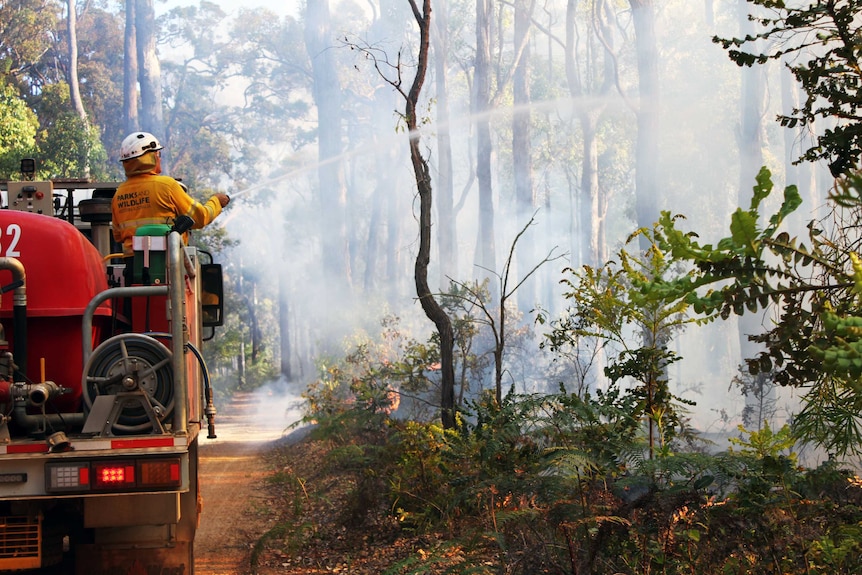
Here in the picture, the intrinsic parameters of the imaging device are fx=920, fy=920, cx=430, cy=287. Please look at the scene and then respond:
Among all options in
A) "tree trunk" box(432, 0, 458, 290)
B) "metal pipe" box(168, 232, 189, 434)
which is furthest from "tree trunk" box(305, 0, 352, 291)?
"metal pipe" box(168, 232, 189, 434)

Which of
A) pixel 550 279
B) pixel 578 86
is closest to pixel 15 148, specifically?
pixel 578 86

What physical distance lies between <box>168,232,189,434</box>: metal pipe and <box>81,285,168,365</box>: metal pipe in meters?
0.08

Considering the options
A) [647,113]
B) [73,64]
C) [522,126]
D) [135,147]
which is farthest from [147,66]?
[135,147]

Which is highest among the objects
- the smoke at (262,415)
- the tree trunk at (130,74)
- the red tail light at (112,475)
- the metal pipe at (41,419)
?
the tree trunk at (130,74)

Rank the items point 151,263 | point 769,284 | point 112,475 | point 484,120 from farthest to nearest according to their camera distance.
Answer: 1. point 484,120
2. point 151,263
3. point 112,475
4. point 769,284

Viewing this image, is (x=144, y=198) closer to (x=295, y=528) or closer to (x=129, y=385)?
(x=129, y=385)

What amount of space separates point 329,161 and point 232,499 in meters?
27.4

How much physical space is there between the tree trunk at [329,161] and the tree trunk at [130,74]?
732cm

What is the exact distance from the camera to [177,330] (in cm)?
468

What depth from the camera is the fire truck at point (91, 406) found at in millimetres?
4457

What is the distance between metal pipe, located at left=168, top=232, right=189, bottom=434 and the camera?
463cm

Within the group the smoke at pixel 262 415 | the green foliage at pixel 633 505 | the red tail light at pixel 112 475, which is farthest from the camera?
the smoke at pixel 262 415

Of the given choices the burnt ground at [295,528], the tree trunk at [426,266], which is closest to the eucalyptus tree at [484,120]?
the burnt ground at [295,528]

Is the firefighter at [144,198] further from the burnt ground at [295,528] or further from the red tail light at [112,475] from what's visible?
the burnt ground at [295,528]
